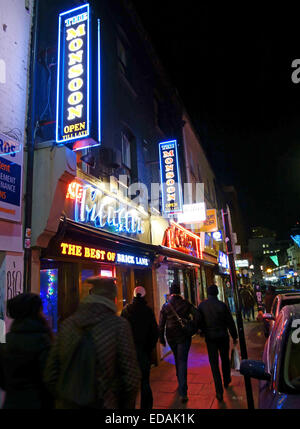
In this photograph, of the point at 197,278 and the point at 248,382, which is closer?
the point at 248,382

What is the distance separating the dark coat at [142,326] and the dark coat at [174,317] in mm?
1145

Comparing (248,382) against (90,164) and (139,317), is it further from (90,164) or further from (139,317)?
(90,164)

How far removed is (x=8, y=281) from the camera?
188 inches

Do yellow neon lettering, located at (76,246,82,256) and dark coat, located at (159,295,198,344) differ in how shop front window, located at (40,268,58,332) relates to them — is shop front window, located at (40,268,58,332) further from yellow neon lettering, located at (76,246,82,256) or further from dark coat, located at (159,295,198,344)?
dark coat, located at (159,295,198,344)

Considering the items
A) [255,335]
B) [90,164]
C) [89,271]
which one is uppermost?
[90,164]

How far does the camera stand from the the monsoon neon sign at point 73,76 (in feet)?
19.1

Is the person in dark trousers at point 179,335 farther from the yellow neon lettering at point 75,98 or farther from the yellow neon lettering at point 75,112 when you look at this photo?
the yellow neon lettering at point 75,98

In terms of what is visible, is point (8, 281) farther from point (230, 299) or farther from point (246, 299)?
point (230, 299)

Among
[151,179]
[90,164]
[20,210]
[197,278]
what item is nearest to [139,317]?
[20,210]

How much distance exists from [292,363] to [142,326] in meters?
2.40

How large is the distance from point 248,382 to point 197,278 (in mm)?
11734

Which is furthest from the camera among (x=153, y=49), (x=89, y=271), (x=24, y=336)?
(x=153, y=49)

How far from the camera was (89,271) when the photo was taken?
24.4 ft

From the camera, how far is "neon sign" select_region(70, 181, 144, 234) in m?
6.72
